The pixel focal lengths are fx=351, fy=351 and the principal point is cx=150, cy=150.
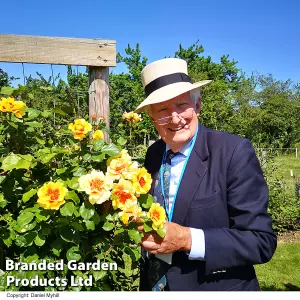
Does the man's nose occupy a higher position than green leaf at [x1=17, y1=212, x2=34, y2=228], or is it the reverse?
the man's nose

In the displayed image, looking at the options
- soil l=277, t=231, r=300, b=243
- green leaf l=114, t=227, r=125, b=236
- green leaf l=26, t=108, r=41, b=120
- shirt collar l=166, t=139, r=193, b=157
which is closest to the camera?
green leaf l=114, t=227, r=125, b=236

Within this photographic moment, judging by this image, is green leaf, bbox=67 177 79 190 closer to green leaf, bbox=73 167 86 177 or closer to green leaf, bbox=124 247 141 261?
green leaf, bbox=73 167 86 177

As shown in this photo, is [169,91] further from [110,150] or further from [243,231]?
[243,231]

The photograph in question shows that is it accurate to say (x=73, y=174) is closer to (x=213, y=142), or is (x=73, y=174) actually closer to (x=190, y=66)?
(x=213, y=142)

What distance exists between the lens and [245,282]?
1.72 meters

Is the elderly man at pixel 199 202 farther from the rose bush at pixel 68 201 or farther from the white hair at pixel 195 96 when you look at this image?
the rose bush at pixel 68 201

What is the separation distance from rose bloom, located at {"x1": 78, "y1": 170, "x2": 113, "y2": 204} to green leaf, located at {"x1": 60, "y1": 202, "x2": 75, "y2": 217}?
6 centimetres

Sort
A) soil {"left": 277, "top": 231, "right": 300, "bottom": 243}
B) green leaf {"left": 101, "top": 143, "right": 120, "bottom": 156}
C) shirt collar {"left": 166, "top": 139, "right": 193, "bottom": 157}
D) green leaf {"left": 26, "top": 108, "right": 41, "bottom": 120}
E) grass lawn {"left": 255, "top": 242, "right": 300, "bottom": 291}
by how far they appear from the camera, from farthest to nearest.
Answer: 1. soil {"left": 277, "top": 231, "right": 300, "bottom": 243}
2. grass lawn {"left": 255, "top": 242, "right": 300, "bottom": 291}
3. shirt collar {"left": 166, "top": 139, "right": 193, "bottom": 157}
4. green leaf {"left": 26, "top": 108, "right": 41, "bottom": 120}
5. green leaf {"left": 101, "top": 143, "right": 120, "bottom": 156}

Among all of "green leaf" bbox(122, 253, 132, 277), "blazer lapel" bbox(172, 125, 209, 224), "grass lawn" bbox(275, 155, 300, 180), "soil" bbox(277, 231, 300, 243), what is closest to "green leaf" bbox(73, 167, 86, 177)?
"blazer lapel" bbox(172, 125, 209, 224)

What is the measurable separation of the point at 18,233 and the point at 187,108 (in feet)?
3.32

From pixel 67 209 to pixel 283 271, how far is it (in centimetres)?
466

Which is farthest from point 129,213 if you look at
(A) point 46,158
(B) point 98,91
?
(B) point 98,91

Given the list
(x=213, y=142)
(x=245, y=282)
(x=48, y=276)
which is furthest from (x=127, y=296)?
(x=213, y=142)

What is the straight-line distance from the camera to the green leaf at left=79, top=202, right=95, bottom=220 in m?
1.28
